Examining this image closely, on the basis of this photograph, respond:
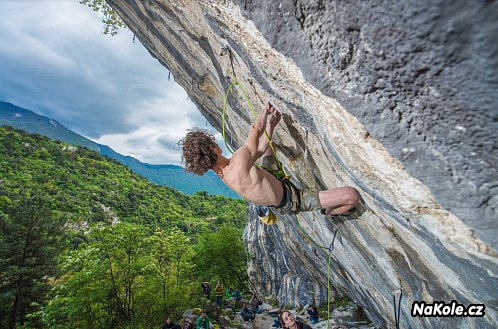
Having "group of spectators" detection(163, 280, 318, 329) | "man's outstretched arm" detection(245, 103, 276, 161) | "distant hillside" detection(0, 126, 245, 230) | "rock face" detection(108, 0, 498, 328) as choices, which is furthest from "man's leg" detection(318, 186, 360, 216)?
"distant hillside" detection(0, 126, 245, 230)

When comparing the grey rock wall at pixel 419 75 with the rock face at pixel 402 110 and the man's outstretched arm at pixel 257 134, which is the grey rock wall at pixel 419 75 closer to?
the rock face at pixel 402 110

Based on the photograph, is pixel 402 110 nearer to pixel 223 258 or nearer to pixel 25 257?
pixel 25 257

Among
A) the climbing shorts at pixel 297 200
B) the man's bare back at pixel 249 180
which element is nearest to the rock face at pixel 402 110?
the climbing shorts at pixel 297 200

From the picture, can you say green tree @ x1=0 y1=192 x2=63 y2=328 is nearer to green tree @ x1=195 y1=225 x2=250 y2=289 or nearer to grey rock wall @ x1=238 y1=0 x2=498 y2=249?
green tree @ x1=195 y1=225 x2=250 y2=289

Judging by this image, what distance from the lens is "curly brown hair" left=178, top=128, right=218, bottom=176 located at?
3.09 meters

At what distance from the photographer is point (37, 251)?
1396 centimetres

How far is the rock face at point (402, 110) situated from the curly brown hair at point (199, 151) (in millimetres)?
1061

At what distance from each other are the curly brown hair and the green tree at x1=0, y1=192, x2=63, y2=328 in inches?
593

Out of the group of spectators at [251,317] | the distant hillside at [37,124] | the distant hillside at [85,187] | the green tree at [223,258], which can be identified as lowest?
the group of spectators at [251,317]

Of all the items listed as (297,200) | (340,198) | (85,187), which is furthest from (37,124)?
(340,198)

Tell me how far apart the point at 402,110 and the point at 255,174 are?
182cm

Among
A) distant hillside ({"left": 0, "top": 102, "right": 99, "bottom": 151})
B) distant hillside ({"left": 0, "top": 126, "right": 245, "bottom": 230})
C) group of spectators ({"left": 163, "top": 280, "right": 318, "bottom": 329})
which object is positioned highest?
distant hillside ({"left": 0, "top": 102, "right": 99, "bottom": 151})

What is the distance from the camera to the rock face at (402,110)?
110 centimetres

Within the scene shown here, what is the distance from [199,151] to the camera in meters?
3.09
